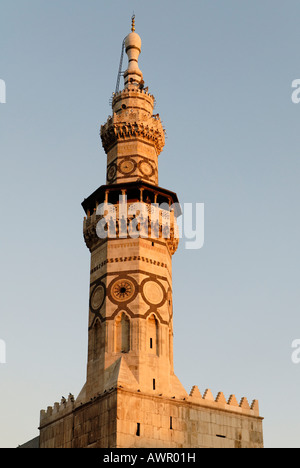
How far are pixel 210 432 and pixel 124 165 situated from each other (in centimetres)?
1697

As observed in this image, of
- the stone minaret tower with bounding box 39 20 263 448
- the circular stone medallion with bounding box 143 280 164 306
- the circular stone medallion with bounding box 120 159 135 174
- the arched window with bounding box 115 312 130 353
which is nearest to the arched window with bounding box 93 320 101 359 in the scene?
the stone minaret tower with bounding box 39 20 263 448

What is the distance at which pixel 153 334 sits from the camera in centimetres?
3825

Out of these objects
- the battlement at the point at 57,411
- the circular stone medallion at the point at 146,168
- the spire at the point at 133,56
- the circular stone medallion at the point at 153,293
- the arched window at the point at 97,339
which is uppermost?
the spire at the point at 133,56

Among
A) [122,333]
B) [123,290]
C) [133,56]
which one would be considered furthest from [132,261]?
[133,56]

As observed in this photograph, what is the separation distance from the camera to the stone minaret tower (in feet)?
115

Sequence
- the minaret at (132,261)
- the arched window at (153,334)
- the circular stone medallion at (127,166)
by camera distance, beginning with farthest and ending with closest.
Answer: the circular stone medallion at (127,166) → the arched window at (153,334) → the minaret at (132,261)

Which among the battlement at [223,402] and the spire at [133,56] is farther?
the spire at [133,56]

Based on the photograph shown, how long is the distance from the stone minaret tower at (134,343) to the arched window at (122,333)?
0.18ft

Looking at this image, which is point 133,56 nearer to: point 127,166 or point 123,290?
point 127,166

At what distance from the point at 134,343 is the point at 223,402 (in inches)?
237

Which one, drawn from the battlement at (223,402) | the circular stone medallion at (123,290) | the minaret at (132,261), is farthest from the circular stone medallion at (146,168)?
the battlement at (223,402)

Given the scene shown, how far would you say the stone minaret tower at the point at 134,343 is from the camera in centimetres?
3519

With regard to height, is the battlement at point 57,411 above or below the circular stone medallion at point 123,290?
below

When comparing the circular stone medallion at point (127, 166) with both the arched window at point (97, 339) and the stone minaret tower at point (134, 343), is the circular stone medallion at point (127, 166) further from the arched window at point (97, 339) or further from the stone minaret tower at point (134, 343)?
the arched window at point (97, 339)
